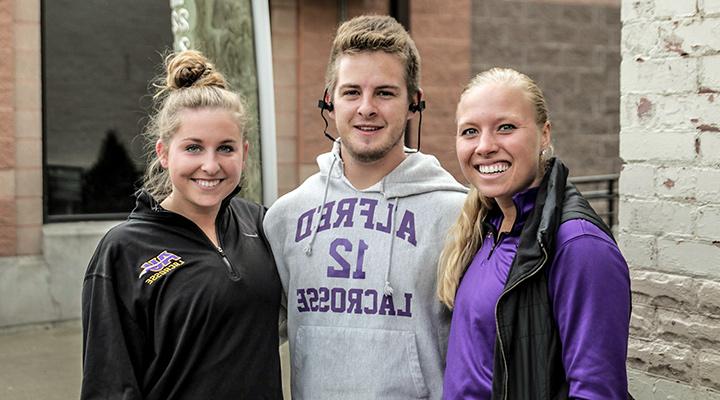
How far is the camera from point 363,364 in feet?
9.93

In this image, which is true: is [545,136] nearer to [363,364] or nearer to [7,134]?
[363,364]

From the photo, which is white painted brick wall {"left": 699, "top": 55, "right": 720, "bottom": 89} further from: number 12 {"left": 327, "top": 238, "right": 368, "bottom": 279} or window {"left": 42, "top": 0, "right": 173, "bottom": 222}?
window {"left": 42, "top": 0, "right": 173, "bottom": 222}

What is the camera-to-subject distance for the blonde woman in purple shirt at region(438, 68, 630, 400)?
7.64 ft

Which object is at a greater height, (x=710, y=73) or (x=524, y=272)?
(x=710, y=73)

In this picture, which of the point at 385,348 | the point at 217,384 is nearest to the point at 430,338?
the point at 385,348

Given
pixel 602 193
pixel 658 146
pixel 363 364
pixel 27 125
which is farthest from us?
pixel 602 193

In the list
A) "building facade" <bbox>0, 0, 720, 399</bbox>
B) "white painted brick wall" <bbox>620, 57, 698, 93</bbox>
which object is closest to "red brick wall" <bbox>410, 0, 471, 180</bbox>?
"building facade" <bbox>0, 0, 720, 399</bbox>

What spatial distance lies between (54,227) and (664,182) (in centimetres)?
628

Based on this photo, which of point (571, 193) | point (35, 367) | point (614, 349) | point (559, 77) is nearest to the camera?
point (614, 349)

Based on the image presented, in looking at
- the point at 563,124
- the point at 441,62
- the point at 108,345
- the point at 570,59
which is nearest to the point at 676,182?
the point at 108,345

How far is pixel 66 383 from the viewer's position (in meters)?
6.82

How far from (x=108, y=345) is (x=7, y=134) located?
20.7ft

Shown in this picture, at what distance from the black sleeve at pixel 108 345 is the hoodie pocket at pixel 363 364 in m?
0.57

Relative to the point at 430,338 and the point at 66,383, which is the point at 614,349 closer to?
the point at 430,338
